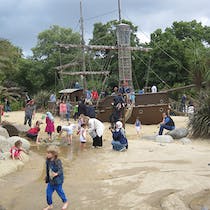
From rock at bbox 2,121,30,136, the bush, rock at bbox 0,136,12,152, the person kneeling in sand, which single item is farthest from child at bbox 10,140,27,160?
the bush

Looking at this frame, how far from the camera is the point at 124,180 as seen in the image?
9031 millimetres

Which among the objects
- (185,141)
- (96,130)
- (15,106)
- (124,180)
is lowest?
(124,180)

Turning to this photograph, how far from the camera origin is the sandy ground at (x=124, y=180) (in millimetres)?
7277

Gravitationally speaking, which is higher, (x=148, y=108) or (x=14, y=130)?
(x=148, y=108)

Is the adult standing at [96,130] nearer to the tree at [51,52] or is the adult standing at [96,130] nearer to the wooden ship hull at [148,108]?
the wooden ship hull at [148,108]

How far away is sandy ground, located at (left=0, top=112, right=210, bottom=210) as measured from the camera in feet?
23.9

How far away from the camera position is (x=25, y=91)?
51781 millimetres

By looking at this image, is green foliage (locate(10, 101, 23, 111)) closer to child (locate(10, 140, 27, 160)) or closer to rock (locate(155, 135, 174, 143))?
rock (locate(155, 135, 174, 143))

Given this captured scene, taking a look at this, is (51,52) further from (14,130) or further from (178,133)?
(178,133)

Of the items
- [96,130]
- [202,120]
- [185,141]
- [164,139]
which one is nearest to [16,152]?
[96,130]

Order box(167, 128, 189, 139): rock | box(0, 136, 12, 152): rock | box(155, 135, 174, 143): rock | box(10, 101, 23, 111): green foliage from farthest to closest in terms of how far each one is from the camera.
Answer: box(10, 101, 23, 111): green foliage → box(167, 128, 189, 139): rock → box(155, 135, 174, 143): rock → box(0, 136, 12, 152): rock

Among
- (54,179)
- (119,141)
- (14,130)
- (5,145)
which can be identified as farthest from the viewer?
(14,130)

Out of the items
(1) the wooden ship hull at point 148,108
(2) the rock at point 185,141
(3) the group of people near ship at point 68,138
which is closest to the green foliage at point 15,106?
(1) the wooden ship hull at point 148,108

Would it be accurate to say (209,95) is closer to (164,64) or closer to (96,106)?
(96,106)
